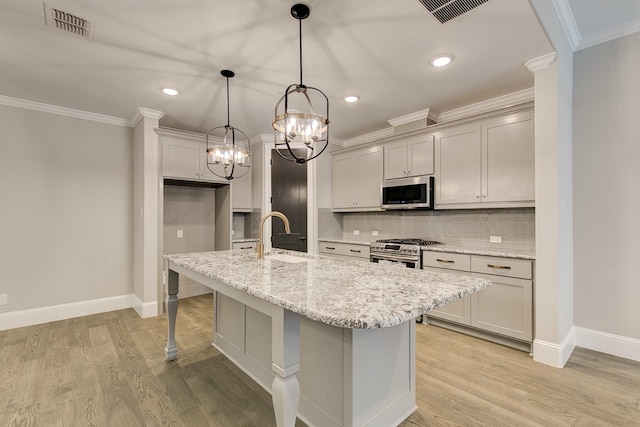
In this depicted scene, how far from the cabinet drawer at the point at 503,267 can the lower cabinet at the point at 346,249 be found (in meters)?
1.37

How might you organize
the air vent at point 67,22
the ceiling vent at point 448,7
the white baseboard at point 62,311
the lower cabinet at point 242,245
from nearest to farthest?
1. the ceiling vent at point 448,7
2. the air vent at point 67,22
3. the white baseboard at point 62,311
4. the lower cabinet at point 242,245

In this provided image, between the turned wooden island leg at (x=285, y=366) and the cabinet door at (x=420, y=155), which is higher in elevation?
the cabinet door at (x=420, y=155)

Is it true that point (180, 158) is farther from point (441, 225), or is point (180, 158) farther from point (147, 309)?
point (441, 225)

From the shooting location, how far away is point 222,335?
2.72m

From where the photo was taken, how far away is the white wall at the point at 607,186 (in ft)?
8.19

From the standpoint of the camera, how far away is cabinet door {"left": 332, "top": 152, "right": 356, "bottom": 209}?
4633 mm

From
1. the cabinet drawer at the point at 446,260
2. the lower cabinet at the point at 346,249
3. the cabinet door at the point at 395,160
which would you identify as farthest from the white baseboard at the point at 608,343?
the cabinet door at the point at 395,160

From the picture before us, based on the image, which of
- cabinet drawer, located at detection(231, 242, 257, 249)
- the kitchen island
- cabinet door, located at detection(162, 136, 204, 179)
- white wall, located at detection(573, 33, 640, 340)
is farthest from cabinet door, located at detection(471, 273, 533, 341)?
cabinet door, located at detection(162, 136, 204, 179)

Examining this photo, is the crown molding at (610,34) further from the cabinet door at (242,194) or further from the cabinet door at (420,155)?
the cabinet door at (242,194)

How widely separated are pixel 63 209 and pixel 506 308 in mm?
5002

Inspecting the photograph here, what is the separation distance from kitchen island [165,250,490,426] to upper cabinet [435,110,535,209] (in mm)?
1934

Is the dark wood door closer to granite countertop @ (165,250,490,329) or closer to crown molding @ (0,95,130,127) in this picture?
crown molding @ (0,95,130,127)

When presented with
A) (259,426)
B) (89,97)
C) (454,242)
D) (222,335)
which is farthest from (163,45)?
(454,242)

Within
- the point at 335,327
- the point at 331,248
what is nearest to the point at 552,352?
the point at 335,327
